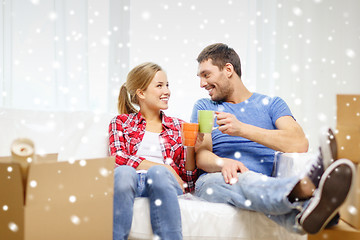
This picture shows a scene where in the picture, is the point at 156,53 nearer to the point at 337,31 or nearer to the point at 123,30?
the point at 123,30

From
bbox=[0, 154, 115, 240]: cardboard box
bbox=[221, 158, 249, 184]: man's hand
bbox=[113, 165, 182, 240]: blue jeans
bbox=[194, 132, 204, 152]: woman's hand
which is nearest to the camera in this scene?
bbox=[0, 154, 115, 240]: cardboard box

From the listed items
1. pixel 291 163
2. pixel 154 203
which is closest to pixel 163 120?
pixel 154 203

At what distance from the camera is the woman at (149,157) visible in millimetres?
1283

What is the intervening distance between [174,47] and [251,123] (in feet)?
3.72

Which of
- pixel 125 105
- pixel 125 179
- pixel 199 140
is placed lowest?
pixel 125 179

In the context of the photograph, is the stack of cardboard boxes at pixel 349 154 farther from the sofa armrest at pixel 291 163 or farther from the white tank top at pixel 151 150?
the white tank top at pixel 151 150

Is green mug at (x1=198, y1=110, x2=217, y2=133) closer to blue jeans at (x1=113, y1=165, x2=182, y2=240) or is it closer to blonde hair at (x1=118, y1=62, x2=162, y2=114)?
blue jeans at (x1=113, y1=165, x2=182, y2=240)

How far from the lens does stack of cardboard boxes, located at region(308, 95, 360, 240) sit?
111 centimetres

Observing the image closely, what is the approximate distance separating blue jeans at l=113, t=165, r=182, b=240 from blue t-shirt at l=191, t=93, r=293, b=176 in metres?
0.38

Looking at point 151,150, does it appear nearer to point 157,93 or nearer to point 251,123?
point 157,93

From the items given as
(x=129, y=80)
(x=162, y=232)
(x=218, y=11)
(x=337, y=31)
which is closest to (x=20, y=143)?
(x=162, y=232)

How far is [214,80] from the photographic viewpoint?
1.74 metres

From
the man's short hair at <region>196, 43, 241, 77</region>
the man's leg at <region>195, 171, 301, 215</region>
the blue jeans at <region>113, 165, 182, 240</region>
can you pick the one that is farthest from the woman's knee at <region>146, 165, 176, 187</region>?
the man's short hair at <region>196, 43, 241, 77</region>
